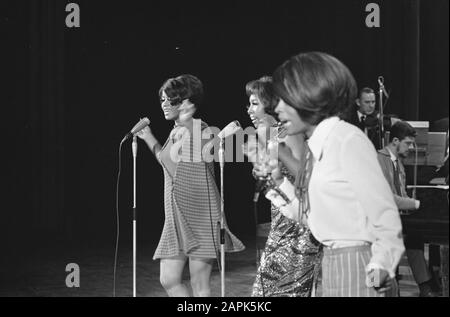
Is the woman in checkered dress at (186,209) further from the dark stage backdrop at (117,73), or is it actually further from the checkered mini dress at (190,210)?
the dark stage backdrop at (117,73)

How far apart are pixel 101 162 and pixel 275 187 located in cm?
532

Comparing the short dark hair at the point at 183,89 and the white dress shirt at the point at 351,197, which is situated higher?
the short dark hair at the point at 183,89

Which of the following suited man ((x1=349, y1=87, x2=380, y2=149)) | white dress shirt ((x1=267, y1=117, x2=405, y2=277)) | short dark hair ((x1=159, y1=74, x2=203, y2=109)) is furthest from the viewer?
suited man ((x1=349, y1=87, x2=380, y2=149))

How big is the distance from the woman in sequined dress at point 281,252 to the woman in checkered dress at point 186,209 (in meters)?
0.22

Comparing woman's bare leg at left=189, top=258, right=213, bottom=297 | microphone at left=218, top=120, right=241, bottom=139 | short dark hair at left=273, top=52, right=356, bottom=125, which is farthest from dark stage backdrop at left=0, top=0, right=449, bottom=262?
short dark hair at left=273, top=52, right=356, bottom=125

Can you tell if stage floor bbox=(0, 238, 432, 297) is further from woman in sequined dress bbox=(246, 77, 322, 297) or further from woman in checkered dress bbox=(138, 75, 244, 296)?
woman in checkered dress bbox=(138, 75, 244, 296)

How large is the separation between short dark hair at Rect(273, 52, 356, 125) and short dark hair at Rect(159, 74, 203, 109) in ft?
5.81

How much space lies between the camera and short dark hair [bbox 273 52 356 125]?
7.54 ft

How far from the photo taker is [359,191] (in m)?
2.20

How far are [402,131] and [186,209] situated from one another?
161 cm

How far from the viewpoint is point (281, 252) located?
13.5ft

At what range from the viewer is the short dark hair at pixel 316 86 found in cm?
230

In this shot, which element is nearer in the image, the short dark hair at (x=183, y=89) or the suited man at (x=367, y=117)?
the short dark hair at (x=183, y=89)

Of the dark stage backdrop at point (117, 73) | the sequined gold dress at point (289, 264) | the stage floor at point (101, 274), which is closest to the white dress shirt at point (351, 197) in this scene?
the sequined gold dress at point (289, 264)
